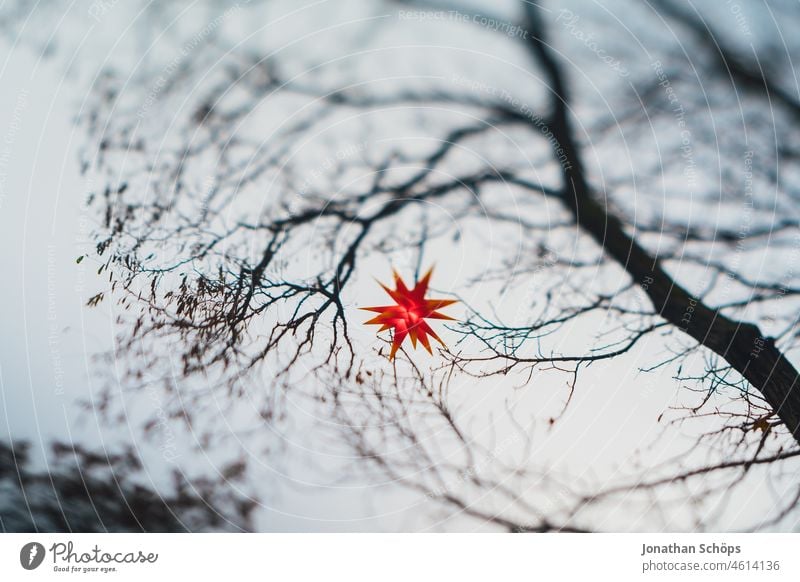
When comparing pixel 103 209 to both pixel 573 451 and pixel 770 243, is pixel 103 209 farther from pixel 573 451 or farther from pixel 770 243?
pixel 770 243

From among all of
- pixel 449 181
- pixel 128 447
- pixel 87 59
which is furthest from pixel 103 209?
pixel 449 181
